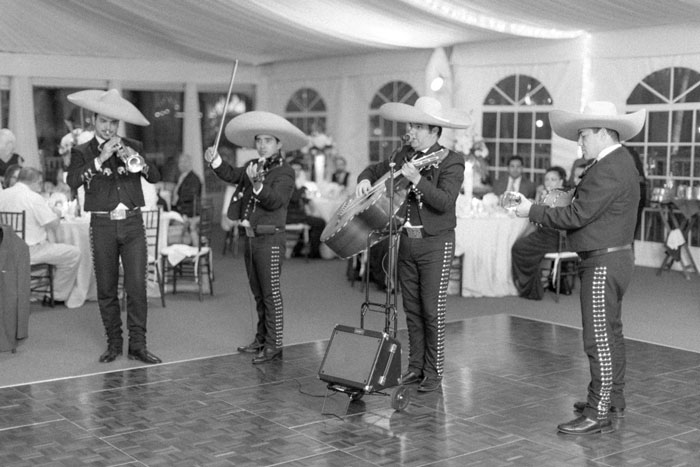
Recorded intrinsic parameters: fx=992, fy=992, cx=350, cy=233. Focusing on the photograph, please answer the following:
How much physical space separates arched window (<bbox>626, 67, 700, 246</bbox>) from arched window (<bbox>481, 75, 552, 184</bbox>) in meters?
1.23

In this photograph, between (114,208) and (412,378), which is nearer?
(412,378)

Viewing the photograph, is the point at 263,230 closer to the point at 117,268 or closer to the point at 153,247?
the point at 117,268

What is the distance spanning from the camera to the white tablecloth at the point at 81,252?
8.51 meters

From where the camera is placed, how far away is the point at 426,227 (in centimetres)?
545

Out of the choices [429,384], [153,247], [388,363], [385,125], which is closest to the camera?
[388,363]

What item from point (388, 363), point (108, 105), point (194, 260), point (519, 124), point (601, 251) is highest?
point (519, 124)

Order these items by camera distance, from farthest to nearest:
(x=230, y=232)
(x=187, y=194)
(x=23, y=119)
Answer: (x=23, y=119), (x=230, y=232), (x=187, y=194)

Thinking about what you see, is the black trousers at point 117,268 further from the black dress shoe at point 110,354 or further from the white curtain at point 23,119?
the white curtain at point 23,119

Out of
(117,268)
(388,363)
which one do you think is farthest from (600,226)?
(117,268)

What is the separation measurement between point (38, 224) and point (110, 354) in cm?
217

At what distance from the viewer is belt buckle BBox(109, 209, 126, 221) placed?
6.18 metres

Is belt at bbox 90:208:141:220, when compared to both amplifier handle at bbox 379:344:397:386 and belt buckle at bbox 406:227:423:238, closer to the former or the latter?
belt buckle at bbox 406:227:423:238

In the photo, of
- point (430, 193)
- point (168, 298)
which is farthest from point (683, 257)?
point (430, 193)

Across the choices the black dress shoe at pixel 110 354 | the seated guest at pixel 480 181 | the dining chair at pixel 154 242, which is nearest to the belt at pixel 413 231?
the black dress shoe at pixel 110 354
